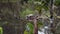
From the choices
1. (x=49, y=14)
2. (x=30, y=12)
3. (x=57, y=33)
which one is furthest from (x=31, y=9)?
(x=57, y=33)

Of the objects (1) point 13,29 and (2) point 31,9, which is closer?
(2) point 31,9

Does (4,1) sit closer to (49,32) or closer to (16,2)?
(16,2)

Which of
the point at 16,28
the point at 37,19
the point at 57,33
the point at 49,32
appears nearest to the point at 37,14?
the point at 37,19

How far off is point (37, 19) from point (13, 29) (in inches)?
68.3

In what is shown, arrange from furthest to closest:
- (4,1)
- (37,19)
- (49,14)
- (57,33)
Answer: (4,1)
(57,33)
(49,14)
(37,19)

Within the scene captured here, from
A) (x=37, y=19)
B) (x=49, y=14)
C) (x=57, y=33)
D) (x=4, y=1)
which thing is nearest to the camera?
(x=37, y=19)

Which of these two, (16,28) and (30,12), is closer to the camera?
(30,12)

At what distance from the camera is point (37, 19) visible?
3.80 meters

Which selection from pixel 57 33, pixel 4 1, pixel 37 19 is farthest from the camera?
pixel 4 1

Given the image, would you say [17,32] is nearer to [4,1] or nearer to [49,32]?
[4,1]

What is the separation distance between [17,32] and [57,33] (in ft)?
4.67

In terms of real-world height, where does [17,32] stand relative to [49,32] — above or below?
below

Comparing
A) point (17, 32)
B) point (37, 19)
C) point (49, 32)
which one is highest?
point (37, 19)

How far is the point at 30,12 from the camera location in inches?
165
